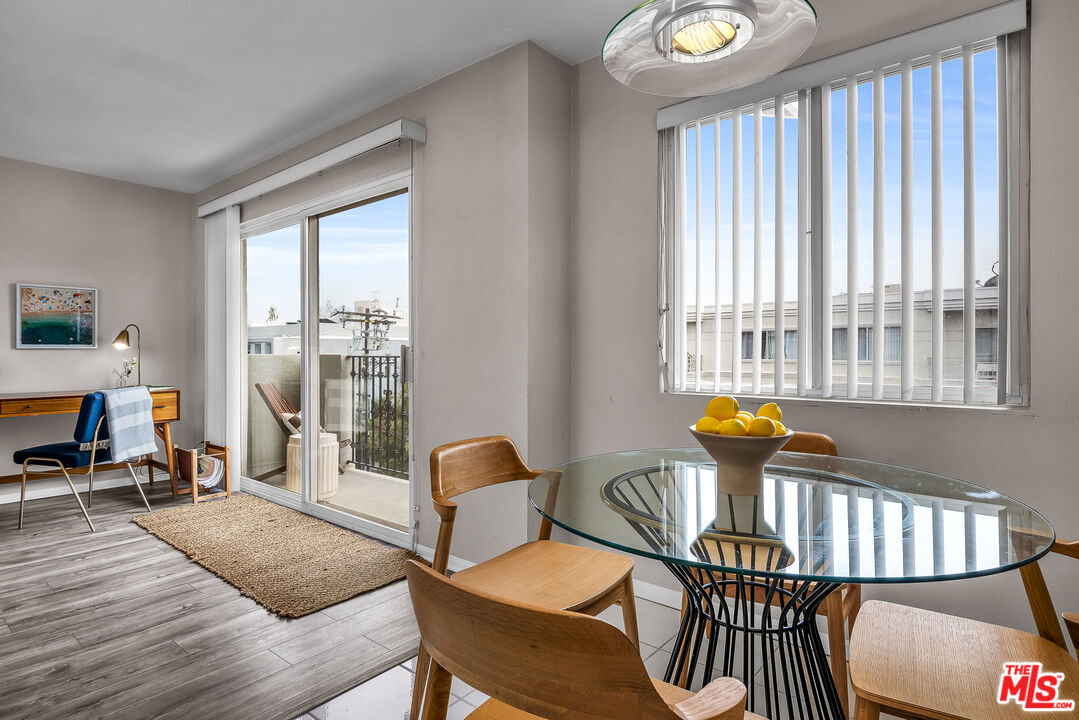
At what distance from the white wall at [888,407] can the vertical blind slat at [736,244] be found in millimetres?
238

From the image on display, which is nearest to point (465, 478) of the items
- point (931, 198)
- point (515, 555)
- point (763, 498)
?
point (515, 555)

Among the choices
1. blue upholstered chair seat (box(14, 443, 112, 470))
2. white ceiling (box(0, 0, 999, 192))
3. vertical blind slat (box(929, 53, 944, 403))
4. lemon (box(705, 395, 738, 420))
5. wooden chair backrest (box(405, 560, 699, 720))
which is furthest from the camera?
blue upholstered chair seat (box(14, 443, 112, 470))

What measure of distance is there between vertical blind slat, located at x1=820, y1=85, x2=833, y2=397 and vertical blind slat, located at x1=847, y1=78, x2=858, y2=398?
2.6 inches

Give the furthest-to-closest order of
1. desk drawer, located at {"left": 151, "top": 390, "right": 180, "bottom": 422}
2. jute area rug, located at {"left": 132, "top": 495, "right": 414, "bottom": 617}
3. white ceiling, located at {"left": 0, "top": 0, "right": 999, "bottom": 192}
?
desk drawer, located at {"left": 151, "top": 390, "right": 180, "bottom": 422} → jute area rug, located at {"left": 132, "top": 495, "right": 414, "bottom": 617} → white ceiling, located at {"left": 0, "top": 0, "right": 999, "bottom": 192}

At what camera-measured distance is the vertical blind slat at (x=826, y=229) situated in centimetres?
210

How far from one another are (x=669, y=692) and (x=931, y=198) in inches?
71.2

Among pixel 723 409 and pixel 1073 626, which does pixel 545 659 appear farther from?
pixel 1073 626

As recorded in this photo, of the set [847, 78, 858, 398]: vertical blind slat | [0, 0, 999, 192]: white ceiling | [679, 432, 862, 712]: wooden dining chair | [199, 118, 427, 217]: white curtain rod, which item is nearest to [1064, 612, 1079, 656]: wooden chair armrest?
[679, 432, 862, 712]: wooden dining chair

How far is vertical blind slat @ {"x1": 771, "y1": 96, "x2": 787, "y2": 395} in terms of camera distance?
2199 millimetres

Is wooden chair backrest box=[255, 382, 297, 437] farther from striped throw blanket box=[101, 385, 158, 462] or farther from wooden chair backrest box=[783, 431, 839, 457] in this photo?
wooden chair backrest box=[783, 431, 839, 457]

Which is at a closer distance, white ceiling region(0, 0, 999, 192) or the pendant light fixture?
the pendant light fixture

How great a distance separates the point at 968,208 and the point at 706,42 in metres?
1.08

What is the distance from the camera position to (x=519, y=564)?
1.68 meters

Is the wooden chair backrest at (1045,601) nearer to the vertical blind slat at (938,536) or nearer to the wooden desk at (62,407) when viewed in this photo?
the vertical blind slat at (938,536)
